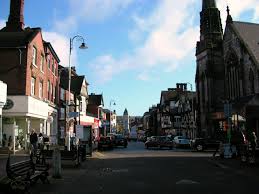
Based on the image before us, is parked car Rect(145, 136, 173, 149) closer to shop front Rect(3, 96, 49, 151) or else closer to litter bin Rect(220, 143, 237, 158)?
shop front Rect(3, 96, 49, 151)

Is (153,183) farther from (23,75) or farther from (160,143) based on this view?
(160,143)

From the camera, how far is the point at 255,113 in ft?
95.7

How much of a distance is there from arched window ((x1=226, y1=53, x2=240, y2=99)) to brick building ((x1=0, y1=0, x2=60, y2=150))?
26.0 meters

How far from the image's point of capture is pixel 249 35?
5416cm

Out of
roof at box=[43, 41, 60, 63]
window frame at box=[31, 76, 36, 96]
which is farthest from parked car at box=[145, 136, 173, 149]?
window frame at box=[31, 76, 36, 96]

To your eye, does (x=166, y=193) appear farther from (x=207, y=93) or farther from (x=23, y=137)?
(x=207, y=93)

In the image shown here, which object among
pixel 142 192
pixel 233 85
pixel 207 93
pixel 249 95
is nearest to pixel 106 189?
pixel 142 192

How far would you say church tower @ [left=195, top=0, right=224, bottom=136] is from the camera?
62.3 meters

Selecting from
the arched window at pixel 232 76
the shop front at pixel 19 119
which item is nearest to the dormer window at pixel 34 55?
the shop front at pixel 19 119

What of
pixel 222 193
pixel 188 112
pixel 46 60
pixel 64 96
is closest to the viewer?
pixel 222 193

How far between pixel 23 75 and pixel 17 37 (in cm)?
451

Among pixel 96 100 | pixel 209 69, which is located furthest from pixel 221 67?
pixel 96 100

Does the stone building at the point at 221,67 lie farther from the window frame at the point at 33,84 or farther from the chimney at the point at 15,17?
the chimney at the point at 15,17

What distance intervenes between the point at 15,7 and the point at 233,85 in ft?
101
